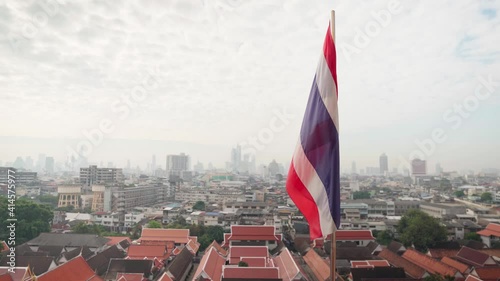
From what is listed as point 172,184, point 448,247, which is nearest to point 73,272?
point 448,247

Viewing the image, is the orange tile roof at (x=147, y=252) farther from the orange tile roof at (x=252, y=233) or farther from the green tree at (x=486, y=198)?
the green tree at (x=486, y=198)

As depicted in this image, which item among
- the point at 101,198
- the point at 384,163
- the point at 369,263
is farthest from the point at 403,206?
the point at 384,163

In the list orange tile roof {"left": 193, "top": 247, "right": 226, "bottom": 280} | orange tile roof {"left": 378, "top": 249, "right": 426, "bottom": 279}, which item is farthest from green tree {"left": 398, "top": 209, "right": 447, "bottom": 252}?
orange tile roof {"left": 193, "top": 247, "right": 226, "bottom": 280}

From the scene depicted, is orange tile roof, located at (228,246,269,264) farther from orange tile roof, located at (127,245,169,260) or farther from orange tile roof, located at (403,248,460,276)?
orange tile roof, located at (403,248,460,276)

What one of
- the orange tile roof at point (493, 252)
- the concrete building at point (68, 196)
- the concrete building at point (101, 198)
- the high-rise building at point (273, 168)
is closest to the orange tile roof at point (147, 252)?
the orange tile roof at point (493, 252)

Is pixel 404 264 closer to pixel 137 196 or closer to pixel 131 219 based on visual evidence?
pixel 131 219
